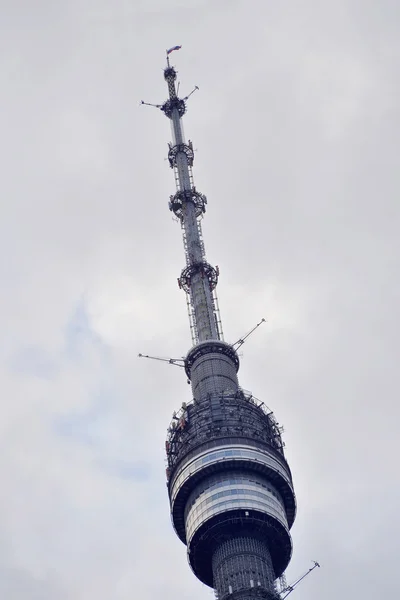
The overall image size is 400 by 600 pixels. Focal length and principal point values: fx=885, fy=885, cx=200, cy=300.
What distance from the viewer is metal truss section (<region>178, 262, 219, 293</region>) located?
182125 millimetres

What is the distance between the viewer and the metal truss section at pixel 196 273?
18212cm

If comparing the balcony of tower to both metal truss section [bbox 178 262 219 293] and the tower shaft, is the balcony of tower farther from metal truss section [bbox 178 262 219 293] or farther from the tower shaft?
metal truss section [bbox 178 262 219 293]

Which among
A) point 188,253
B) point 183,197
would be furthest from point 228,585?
point 183,197

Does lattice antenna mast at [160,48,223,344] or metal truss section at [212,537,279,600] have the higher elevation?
lattice antenna mast at [160,48,223,344]

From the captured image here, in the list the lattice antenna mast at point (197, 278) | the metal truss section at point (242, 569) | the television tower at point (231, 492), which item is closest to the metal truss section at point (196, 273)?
the lattice antenna mast at point (197, 278)

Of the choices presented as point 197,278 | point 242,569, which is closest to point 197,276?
point 197,278

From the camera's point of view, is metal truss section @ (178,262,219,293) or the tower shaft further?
metal truss section @ (178,262,219,293)

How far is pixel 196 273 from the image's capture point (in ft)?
598

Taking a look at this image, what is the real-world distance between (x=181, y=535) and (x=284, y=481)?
63.2 ft

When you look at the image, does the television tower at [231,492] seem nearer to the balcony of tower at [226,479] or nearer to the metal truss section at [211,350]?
the balcony of tower at [226,479]

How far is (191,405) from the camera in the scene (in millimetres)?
150125

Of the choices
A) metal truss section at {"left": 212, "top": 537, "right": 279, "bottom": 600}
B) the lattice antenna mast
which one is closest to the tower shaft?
the lattice antenna mast

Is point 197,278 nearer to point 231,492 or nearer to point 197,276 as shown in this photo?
point 197,276

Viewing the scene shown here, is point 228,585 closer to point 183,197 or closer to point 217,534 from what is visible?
point 217,534
